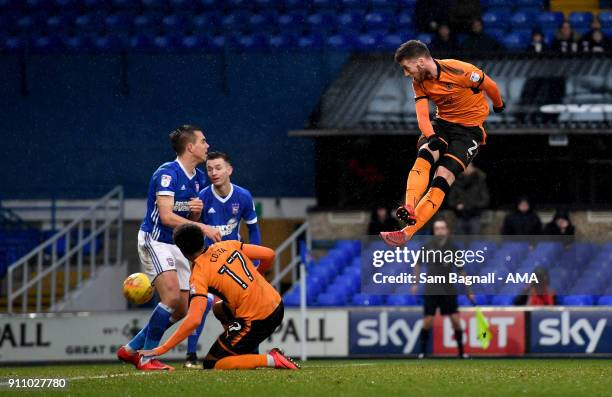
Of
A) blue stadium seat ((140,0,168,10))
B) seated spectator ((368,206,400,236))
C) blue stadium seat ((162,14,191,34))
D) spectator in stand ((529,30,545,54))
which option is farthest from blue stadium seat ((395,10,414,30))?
blue stadium seat ((140,0,168,10))

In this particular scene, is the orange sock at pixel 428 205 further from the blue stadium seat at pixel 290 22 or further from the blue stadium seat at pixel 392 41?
the blue stadium seat at pixel 290 22

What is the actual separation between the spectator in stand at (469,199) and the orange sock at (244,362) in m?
8.84

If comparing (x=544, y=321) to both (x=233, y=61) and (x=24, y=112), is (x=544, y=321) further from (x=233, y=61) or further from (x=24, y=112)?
(x=24, y=112)

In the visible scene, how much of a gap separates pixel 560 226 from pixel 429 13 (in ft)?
18.2

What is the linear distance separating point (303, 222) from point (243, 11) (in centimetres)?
401

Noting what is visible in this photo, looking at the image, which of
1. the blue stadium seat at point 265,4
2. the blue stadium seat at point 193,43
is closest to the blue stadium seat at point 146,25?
the blue stadium seat at point 193,43

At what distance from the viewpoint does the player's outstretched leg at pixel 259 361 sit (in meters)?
10.7

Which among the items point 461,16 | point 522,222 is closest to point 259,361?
point 522,222

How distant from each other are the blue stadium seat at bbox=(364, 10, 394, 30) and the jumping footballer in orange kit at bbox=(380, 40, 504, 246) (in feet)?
35.9

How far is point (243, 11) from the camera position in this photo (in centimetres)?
2327

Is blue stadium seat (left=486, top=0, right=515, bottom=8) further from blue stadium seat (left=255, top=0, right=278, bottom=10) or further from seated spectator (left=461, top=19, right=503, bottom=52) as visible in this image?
blue stadium seat (left=255, top=0, right=278, bottom=10)

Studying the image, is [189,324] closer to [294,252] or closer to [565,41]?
[294,252]

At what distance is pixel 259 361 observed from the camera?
10.7 metres

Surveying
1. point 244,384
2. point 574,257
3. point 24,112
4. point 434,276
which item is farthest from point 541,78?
point 244,384
